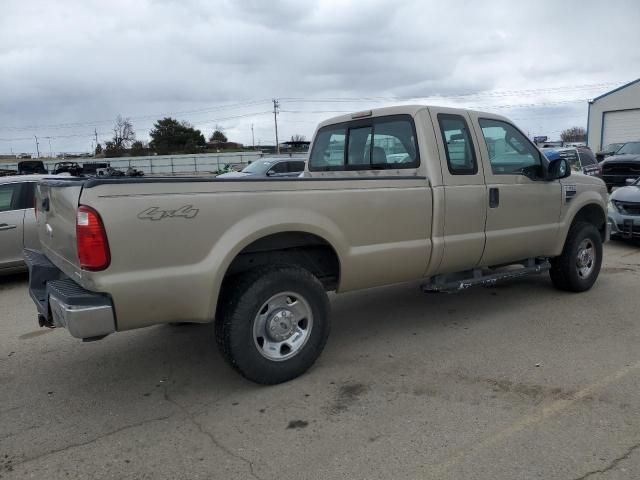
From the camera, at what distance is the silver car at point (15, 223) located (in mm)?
7254

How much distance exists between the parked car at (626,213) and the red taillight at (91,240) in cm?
862

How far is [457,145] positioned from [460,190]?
1.54ft

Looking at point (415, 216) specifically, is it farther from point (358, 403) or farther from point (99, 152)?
point (99, 152)

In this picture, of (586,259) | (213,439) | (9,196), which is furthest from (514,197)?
(9,196)

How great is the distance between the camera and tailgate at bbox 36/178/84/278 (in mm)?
3211

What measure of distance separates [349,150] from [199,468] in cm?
Answer: 341

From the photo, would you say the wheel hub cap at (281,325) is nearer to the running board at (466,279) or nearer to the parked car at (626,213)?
the running board at (466,279)

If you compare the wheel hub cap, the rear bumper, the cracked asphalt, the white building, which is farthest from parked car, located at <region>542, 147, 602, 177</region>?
the white building

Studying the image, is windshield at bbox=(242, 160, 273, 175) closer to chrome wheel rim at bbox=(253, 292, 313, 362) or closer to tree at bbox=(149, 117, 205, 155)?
chrome wheel rim at bbox=(253, 292, 313, 362)

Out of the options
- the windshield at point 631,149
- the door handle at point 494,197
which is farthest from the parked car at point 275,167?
the windshield at point 631,149

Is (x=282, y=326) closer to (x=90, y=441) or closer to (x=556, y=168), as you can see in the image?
(x=90, y=441)

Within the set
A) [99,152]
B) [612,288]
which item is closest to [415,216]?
[612,288]

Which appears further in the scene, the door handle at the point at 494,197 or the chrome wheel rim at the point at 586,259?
the chrome wheel rim at the point at 586,259

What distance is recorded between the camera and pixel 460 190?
464cm
